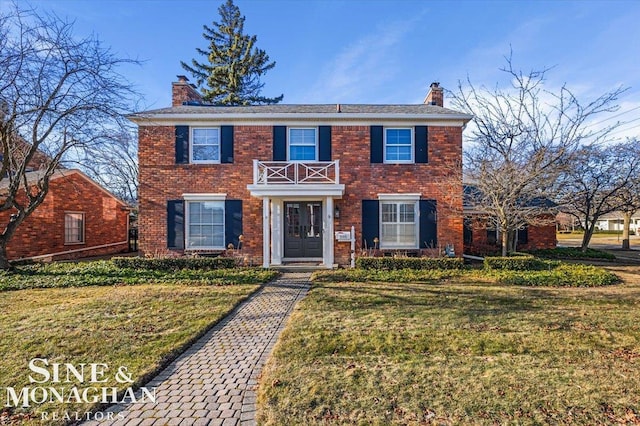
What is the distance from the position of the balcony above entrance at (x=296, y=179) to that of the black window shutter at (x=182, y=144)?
298cm

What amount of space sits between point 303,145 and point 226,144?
3015mm

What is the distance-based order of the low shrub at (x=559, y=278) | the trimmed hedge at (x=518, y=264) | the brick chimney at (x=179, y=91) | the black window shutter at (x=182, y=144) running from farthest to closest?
the brick chimney at (x=179, y=91) → the black window shutter at (x=182, y=144) → the trimmed hedge at (x=518, y=264) → the low shrub at (x=559, y=278)

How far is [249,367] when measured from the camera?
4.27 meters

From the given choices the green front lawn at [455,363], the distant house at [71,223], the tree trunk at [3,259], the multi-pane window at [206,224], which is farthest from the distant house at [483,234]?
the distant house at [71,223]

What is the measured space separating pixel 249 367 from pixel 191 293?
15.5ft

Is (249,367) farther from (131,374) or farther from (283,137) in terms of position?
(283,137)

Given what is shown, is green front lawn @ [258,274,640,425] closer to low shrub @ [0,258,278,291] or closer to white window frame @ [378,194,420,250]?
low shrub @ [0,258,278,291]

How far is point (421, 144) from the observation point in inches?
507

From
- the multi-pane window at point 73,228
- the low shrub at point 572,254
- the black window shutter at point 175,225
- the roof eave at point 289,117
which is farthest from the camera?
the multi-pane window at point 73,228

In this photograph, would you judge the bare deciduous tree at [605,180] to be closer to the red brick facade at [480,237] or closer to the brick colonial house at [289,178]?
the red brick facade at [480,237]

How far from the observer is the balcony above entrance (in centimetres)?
1194

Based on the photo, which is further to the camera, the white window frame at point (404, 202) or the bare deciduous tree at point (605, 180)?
the bare deciduous tree at point (605, 180)

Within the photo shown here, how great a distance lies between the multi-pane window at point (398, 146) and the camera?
1299cm

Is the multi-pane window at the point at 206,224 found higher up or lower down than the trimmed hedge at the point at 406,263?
higher up
